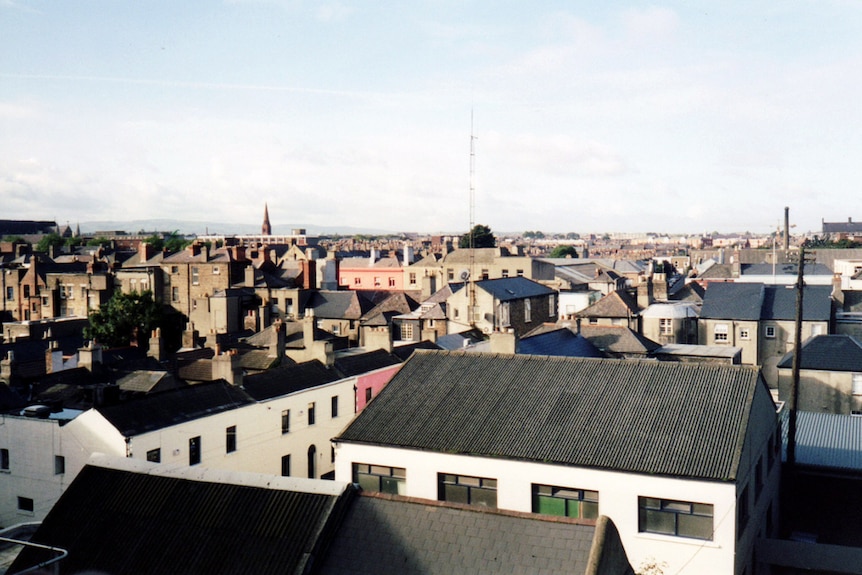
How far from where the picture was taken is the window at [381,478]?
80.7 feet

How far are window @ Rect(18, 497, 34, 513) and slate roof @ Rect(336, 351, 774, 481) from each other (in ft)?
46.0

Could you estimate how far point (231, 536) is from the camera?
55.3 ft

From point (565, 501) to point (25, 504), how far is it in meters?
21.4

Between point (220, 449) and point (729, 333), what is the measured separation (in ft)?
134

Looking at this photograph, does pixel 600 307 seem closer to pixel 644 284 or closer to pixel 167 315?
pixel 644 284

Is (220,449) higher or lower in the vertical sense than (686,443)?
lower

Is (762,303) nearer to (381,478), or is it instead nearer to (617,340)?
(617,340)

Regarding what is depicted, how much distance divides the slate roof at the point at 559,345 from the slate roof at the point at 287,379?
10.6 meters

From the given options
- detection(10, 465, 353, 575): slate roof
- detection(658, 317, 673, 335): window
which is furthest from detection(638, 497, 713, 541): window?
detection(658, 317, 673, 335): window

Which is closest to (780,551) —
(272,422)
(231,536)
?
(231,536)

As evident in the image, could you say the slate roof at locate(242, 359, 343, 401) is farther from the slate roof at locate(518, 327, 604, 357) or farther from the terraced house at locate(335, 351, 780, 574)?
the slate roof at locate(518, 327, 604, 357)

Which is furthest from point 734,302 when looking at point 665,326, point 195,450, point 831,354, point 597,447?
point 195,450

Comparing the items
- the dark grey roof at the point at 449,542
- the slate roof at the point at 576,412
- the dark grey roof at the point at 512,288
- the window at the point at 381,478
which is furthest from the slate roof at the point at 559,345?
the dark grey roof at the point at 449,542

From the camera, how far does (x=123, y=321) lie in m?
64.3
